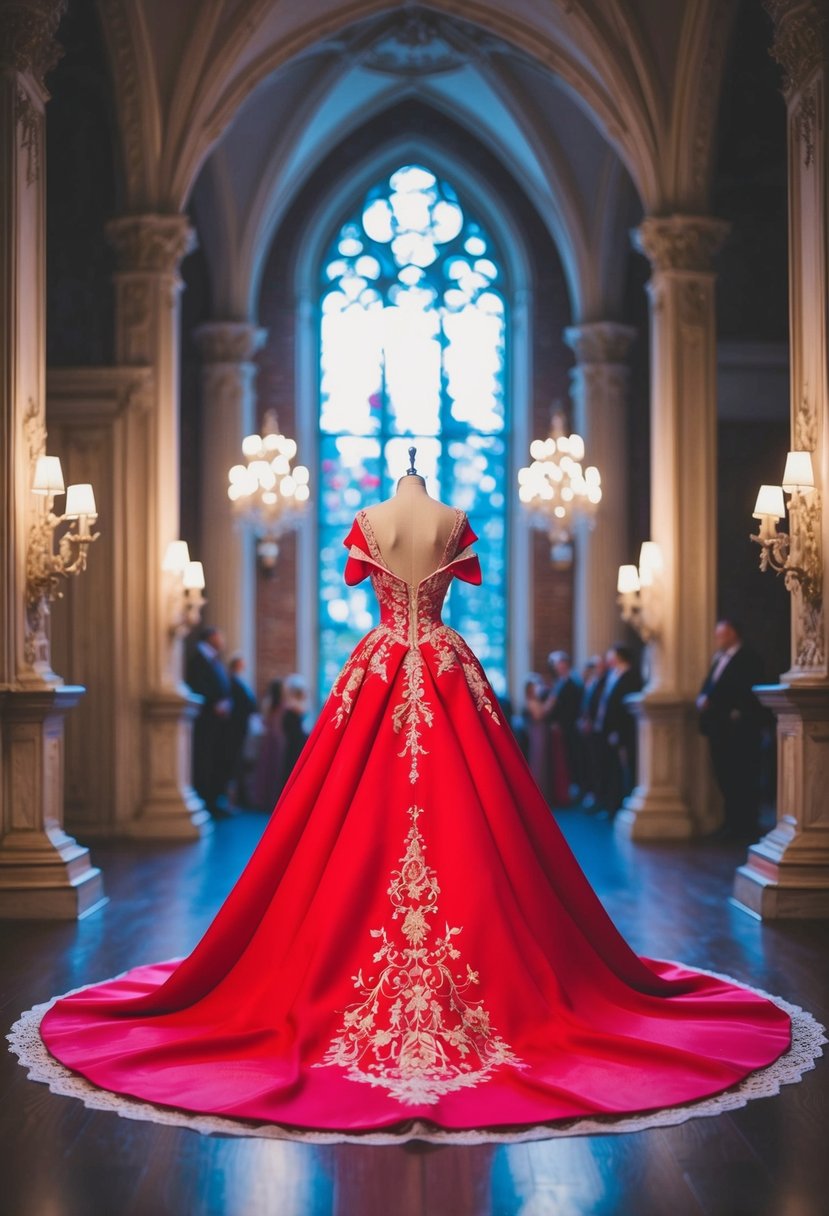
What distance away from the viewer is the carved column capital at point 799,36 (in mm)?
6996

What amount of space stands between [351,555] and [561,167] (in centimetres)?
1105

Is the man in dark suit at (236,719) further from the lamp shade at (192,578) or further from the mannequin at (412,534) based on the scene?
the mannequin at (412,534)

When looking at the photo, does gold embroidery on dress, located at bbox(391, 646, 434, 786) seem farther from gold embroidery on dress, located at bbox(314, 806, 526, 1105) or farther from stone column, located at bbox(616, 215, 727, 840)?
stone column, located at bbox(616, 215, 727, 840)

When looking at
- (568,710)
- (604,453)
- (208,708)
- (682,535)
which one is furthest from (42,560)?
(604,453)

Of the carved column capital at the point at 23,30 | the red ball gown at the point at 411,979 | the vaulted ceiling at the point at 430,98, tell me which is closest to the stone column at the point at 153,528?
the vaulted ceiling at the point at 430,98

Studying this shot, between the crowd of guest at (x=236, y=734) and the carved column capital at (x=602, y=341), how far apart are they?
189 inches

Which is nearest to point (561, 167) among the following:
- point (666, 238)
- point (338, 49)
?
point (338, 49)

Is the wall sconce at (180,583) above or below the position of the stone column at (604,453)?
below

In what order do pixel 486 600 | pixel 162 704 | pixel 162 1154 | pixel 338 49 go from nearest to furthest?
pixel 162 1154 → pixel 162 704 → pixel 338 49 → pixel 486 600

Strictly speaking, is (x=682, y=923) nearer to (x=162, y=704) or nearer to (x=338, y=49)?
(x=162, y=704)

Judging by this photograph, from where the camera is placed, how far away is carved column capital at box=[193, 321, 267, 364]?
15.3m

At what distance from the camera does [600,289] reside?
15.2 metres

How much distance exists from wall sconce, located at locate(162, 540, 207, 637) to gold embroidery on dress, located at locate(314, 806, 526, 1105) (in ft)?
21.2

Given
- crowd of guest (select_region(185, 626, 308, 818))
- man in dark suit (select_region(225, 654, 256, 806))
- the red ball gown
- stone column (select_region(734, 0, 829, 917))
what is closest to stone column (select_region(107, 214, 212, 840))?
crowd of guest (select_region(185, 626, 308, 818))
